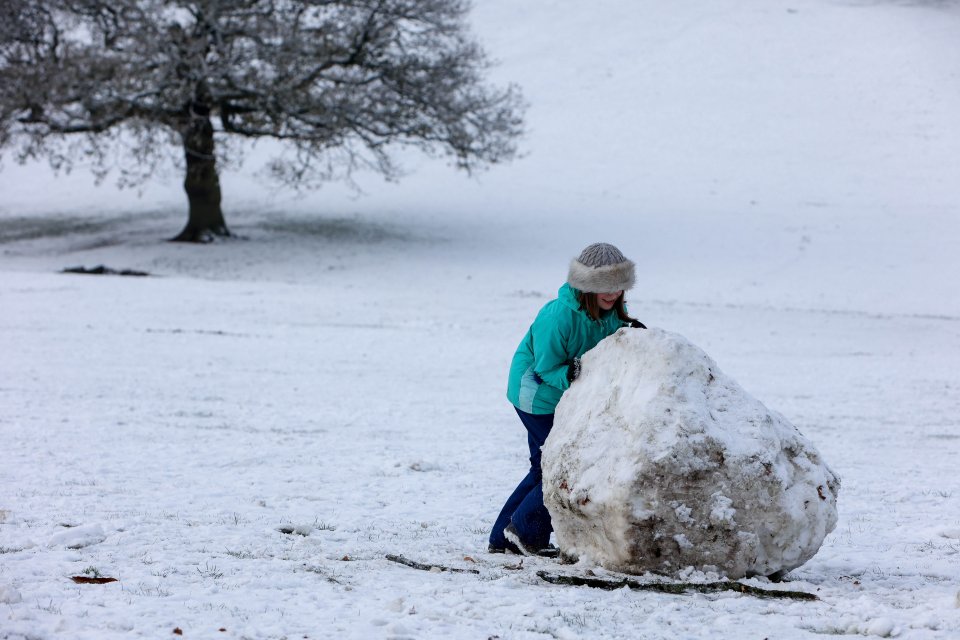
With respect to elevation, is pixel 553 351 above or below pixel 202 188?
below

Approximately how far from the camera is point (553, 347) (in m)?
4.77

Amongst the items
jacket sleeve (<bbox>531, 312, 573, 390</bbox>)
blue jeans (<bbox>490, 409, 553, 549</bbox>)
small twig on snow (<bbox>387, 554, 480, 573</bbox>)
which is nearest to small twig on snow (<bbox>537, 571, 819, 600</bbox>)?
small twig on snow (<bbox>387, 554, 480, 573</bbox>)

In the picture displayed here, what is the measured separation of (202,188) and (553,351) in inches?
811

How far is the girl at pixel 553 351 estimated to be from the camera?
4.62 m

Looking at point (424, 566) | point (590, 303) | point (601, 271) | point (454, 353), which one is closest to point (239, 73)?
point (454, 353)

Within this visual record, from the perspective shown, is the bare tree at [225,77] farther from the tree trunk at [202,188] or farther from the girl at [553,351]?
the girl at [553,351]

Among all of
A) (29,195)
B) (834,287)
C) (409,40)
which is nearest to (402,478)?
(834,287)

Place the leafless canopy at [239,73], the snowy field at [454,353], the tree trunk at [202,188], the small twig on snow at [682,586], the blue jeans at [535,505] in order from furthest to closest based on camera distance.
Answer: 1. the tree trunk at [202,188]
2. the leafless canopy at [239,73]
3. the blue jeans at [535,505]
4. the small twig on snow at [682,586]
5. the snowy field at [454,353]

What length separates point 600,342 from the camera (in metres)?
4.73

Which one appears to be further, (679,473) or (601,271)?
(601,271)

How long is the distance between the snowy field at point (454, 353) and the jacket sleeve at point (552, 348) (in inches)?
35.7

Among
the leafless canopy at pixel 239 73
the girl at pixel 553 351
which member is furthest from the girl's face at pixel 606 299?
the leafless canopy at pixel 239 73

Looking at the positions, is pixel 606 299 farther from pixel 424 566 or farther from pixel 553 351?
pixel 424 566

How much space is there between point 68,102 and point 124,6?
235cm
